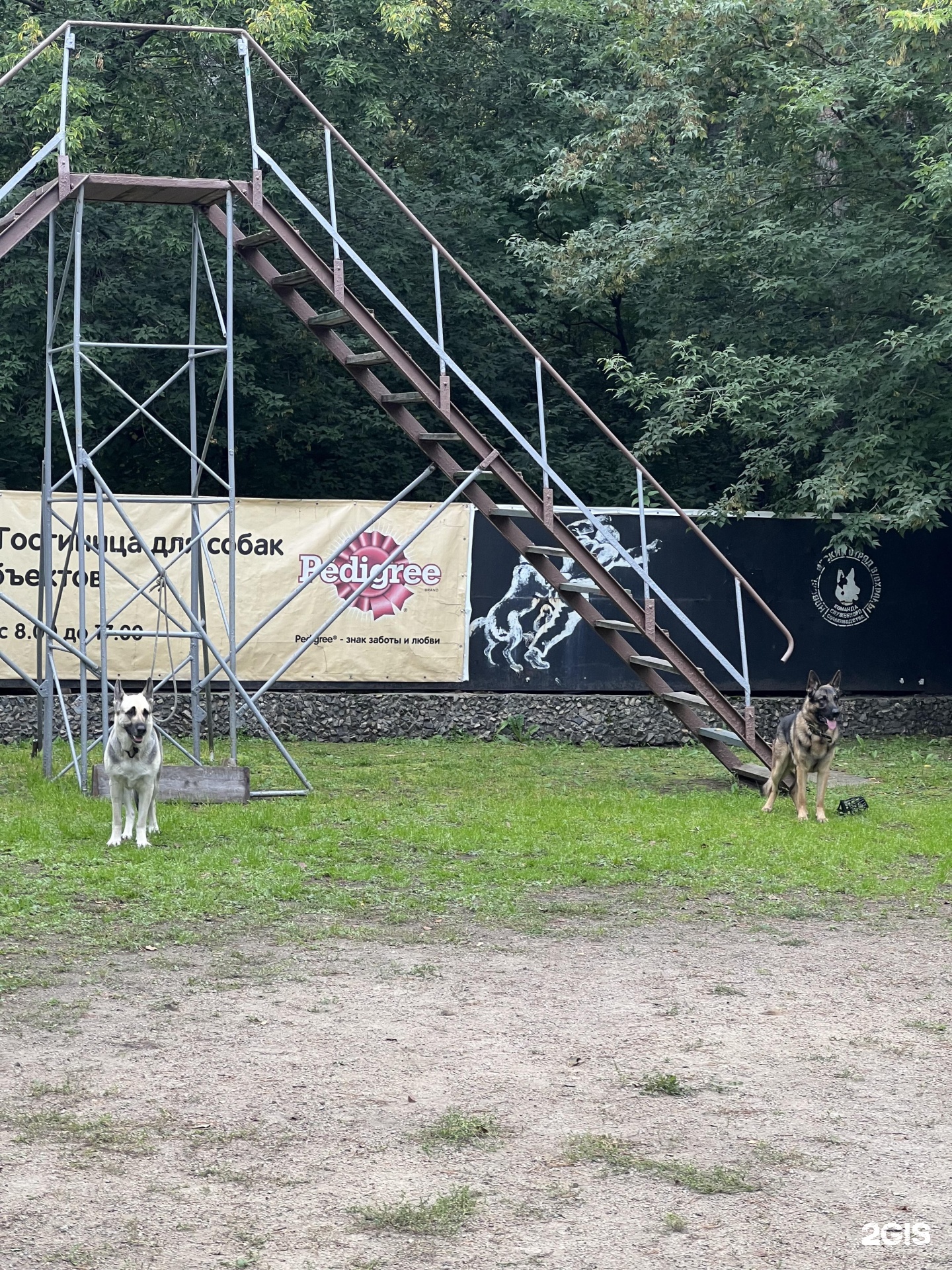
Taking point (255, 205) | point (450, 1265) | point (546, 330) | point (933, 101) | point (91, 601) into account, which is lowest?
point (450, 1265)

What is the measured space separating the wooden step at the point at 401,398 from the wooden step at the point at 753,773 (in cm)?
445

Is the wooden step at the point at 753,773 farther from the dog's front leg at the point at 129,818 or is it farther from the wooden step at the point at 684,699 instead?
the dog's front leg at the point at 129,818

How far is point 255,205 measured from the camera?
39.5 ft

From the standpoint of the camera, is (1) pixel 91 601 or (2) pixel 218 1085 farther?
(1) pixel 91 601

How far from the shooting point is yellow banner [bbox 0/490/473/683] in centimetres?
1586

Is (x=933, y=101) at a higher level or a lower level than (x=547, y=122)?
lower

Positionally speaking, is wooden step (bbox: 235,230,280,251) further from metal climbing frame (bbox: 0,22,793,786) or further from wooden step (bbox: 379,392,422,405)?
wooden step (bbox: 379,392,422,405)

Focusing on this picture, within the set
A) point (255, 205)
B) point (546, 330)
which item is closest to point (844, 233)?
point (546, 330)

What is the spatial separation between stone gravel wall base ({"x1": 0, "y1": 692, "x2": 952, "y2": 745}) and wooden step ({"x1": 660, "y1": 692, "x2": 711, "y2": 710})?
3.95 metres

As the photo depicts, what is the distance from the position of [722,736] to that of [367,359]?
179 inches

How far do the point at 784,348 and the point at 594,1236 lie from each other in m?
16.9

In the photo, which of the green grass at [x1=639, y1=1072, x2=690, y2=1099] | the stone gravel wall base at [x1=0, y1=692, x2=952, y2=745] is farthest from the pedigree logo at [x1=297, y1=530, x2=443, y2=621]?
the green grass at [x1=639, y1=1072, x2=690, y2=1099]

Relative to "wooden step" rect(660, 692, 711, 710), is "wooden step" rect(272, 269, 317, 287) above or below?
above

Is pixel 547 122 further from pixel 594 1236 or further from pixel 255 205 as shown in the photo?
pixel 594 1236
